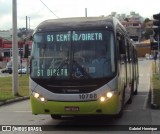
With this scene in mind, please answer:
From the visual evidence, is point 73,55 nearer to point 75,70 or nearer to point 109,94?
point 75,70

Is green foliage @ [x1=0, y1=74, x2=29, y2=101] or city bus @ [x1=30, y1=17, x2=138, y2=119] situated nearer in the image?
city bus @ [x1=30, y1=17, x2=138, y2=119]

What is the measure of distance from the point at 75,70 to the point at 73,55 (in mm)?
414

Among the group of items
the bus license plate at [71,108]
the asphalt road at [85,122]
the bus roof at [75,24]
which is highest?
the bus roof at [75,24]

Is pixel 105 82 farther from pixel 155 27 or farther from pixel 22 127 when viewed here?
pixel 155 27

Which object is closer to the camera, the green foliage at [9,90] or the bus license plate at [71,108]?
the bus license plate at [71,108]

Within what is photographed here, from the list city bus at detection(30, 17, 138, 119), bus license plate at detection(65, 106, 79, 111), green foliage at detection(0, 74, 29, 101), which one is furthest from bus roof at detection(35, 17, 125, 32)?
green foliage at detection(0, 74, 29, 101)

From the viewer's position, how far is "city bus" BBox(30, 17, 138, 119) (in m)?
12.3

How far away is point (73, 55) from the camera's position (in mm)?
12570

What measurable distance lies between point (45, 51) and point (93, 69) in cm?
140

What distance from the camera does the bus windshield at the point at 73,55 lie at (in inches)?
490

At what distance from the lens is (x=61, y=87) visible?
12.4 meters

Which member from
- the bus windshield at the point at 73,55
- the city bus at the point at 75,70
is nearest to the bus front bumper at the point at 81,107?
the city bus at the point at 75,70

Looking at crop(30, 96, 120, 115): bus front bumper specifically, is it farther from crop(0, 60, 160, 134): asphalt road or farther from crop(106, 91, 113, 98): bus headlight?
crop(0, 60, 160, 134): asphalt road

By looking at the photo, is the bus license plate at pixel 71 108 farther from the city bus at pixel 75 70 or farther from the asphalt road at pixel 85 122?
the asphalt road at pixel 85 122
